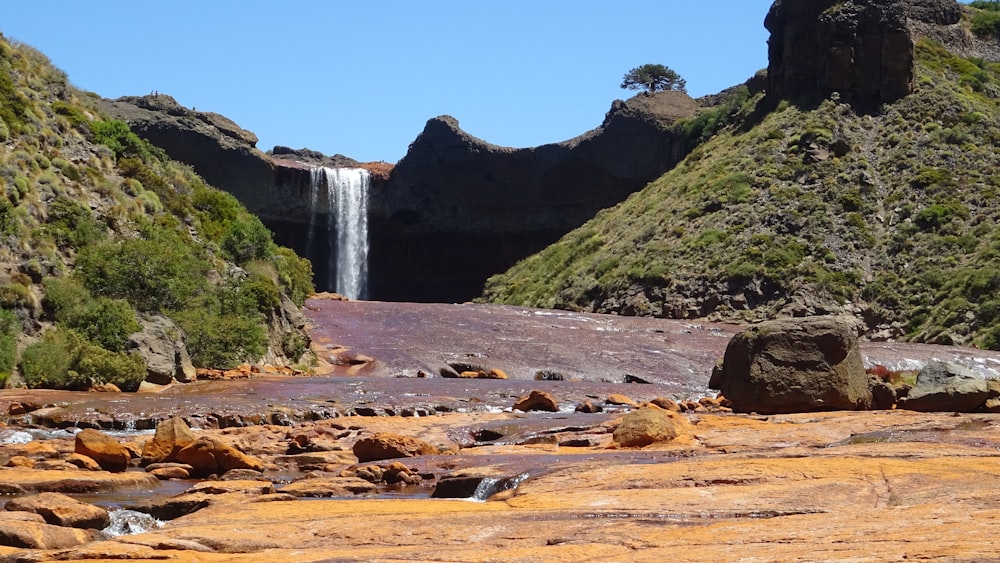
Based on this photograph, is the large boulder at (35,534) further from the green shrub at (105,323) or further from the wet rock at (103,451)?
the green shrub at (105,323)

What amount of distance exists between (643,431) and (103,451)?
755 cm

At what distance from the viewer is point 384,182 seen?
8431 centimetres

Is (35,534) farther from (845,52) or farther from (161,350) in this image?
(845,52)

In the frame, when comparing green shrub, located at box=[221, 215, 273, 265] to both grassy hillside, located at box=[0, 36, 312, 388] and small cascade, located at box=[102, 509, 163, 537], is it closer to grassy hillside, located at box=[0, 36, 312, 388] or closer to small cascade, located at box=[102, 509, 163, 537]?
grassy hillside, located at box=[0, 36, 312, 388]

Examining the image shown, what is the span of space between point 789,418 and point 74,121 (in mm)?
29162

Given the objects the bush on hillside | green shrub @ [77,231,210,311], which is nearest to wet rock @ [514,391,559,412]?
the bush on hillside

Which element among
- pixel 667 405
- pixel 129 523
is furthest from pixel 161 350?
pixel 129 523

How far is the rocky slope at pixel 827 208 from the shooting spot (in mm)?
56094

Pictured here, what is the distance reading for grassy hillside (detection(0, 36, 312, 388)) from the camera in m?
27.7

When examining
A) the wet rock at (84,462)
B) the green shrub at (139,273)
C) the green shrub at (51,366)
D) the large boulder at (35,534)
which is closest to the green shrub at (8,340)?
the green shrub at (51,366)

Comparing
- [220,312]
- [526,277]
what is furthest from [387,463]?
[526,277]

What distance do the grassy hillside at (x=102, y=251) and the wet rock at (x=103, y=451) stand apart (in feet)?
33.3

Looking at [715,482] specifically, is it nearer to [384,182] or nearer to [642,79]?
[384,182]

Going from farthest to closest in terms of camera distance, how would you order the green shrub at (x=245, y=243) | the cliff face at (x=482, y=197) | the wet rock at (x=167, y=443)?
the cliff face at (x=482, y=197) < the green shrub at (x=245, y=243) < the wet rock at (x=167, y=443)
